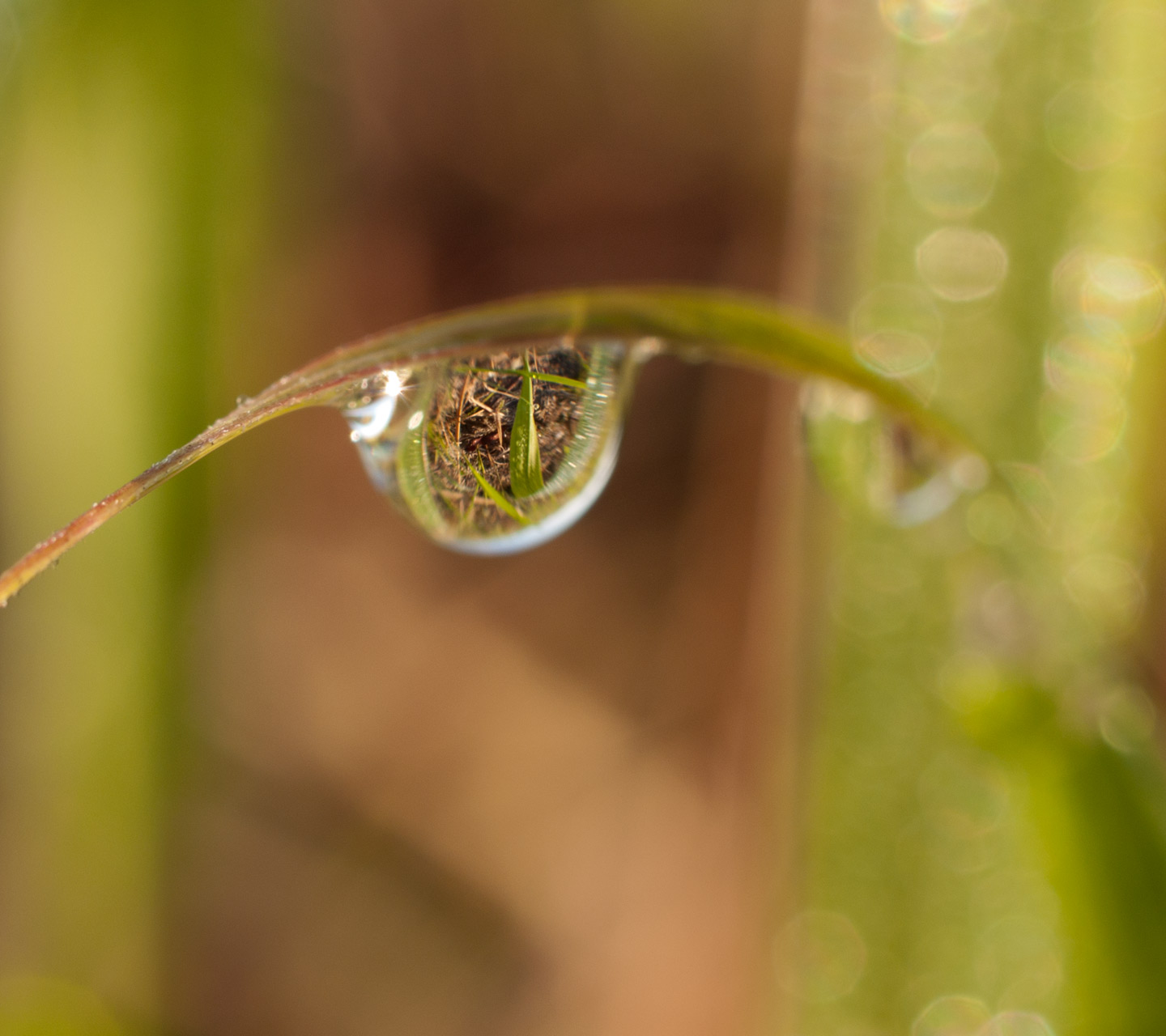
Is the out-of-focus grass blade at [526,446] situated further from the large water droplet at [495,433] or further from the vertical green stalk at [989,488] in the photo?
the vertical green stalk at [989,488]

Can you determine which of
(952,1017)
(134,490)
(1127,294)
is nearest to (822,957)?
(952,1017)

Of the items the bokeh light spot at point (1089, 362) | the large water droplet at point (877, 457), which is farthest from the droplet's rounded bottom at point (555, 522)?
the bokeh light spot at point (1089, 362)

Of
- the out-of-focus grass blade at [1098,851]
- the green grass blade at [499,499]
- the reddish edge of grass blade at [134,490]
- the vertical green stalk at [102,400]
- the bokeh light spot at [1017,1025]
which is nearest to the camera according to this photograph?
the reddish edge of grass blade at [134,490]

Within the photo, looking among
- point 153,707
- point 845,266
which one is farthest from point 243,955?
point 845,266

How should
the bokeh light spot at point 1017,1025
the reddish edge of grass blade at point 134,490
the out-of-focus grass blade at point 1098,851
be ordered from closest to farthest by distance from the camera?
the reddish edge of grass blade at point 134,490, the out-of-focus grass blade at point 1098,851, the bokeh light spot at point 1017,1025

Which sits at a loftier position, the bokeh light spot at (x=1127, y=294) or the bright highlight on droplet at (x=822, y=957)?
the bokeh light spot at (x=1127, y=294)

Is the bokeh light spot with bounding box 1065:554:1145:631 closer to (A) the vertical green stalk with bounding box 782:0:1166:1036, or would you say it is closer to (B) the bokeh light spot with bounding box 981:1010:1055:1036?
(A) the vertical green stalk with bounding box 782:0:1166:1036

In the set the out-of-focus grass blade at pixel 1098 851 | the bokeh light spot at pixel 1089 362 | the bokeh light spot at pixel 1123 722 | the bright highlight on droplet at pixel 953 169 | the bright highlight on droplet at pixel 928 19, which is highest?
the bright highlight on droplet at pixel 928 19
